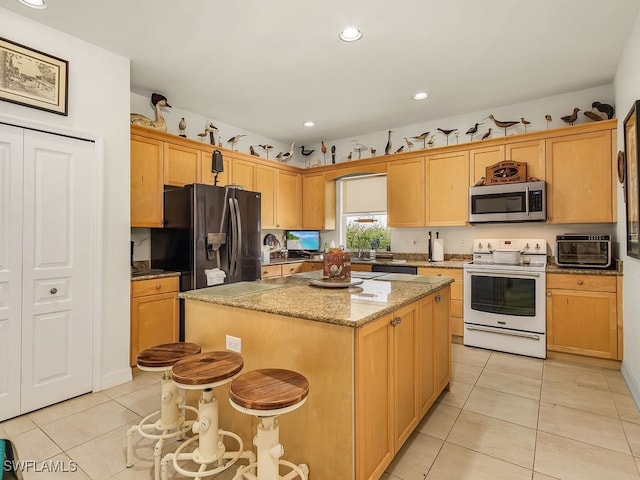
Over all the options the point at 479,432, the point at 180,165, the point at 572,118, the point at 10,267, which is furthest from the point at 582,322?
the point at 10,267

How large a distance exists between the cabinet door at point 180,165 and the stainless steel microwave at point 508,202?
3286mm

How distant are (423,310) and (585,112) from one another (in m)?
3.17

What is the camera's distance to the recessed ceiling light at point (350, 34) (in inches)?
104

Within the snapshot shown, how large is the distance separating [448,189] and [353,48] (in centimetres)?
223

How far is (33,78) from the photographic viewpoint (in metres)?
2.50

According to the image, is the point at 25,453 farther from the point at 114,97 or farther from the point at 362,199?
the point at 362,199

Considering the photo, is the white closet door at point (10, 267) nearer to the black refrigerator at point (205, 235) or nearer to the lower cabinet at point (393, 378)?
the black refrigerator at point (205, 235)

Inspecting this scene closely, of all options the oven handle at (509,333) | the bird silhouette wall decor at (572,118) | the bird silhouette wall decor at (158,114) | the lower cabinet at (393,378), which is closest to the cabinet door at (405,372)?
the lower cabinet at (393,378)

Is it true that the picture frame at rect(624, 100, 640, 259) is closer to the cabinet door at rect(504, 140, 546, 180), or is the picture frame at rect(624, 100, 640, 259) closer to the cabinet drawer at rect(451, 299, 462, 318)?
the cabinet door at rect(504, 140, 546, 180)

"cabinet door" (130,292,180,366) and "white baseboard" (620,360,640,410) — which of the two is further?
"cabinet door" (130,292,180,366)

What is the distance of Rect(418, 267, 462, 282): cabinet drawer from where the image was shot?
13.2ft

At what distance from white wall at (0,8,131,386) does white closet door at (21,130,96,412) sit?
4.9 inches

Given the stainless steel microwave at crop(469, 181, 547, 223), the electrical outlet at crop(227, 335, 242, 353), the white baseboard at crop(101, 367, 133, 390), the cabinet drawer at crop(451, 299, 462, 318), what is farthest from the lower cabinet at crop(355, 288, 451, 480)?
the white baseboard at crop(101, 367, 133, 390)

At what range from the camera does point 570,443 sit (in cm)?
208
